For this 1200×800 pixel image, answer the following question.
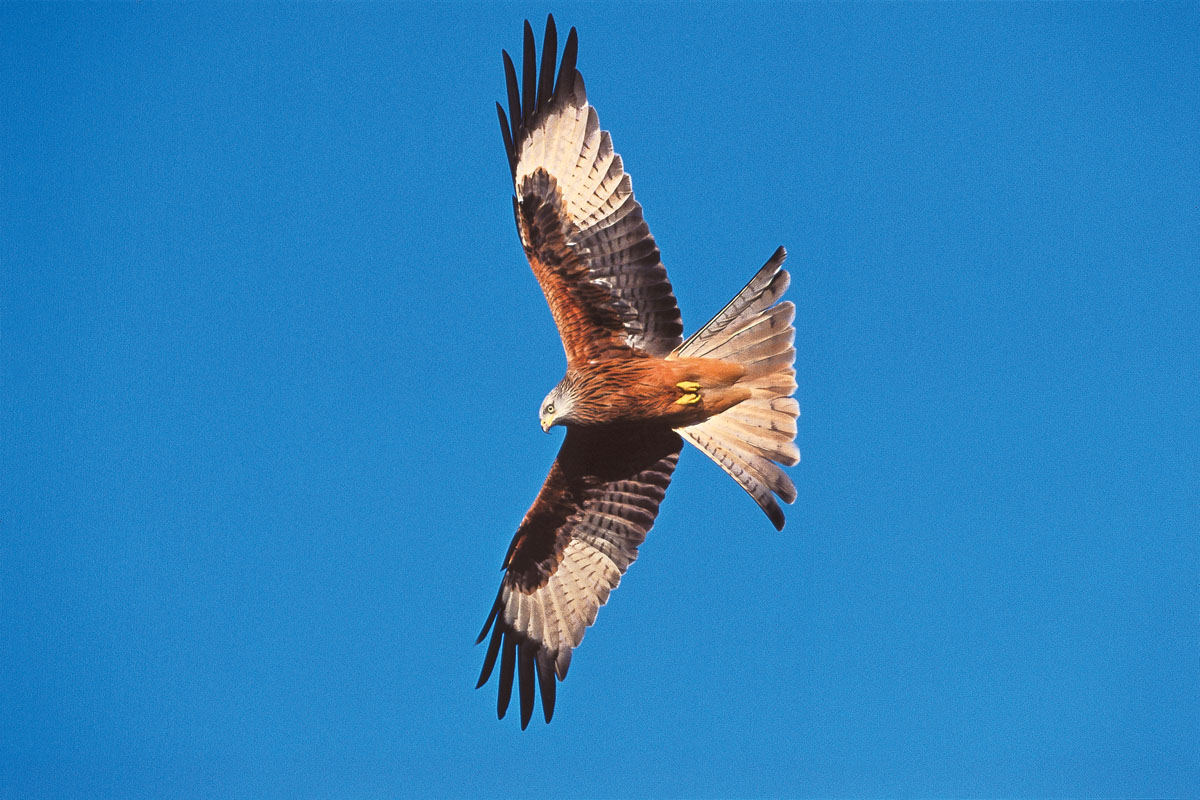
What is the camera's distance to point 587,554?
26.6ft

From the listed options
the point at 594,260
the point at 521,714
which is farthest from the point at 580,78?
the point at 521,714

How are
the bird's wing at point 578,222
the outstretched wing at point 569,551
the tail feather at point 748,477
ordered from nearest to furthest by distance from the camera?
the bird's wing at point 578,222
the tail feather at point 748,477
the outstretched wing at point 569,551

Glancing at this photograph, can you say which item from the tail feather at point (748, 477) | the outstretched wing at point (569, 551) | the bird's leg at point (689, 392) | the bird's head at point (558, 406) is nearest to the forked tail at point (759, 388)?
the tail feather at point (748, 477)

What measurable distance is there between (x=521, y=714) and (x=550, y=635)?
0.53 meters

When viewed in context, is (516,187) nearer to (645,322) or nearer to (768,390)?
(645,322)

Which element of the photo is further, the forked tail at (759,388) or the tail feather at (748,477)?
the tail feather at (748,477)

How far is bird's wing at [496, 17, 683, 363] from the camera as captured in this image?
707 centimetres

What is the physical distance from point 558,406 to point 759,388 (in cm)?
116

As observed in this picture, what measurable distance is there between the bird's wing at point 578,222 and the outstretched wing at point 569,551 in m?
0.91

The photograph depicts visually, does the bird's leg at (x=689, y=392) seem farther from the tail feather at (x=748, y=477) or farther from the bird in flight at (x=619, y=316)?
the tail feather at (x=748, y=477)

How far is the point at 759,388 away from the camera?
289 inches

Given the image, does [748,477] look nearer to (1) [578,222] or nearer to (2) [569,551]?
(2) [569,551]

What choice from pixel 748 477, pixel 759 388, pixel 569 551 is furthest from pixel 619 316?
pixel 569 551

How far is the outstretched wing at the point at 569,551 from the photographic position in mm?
7945
